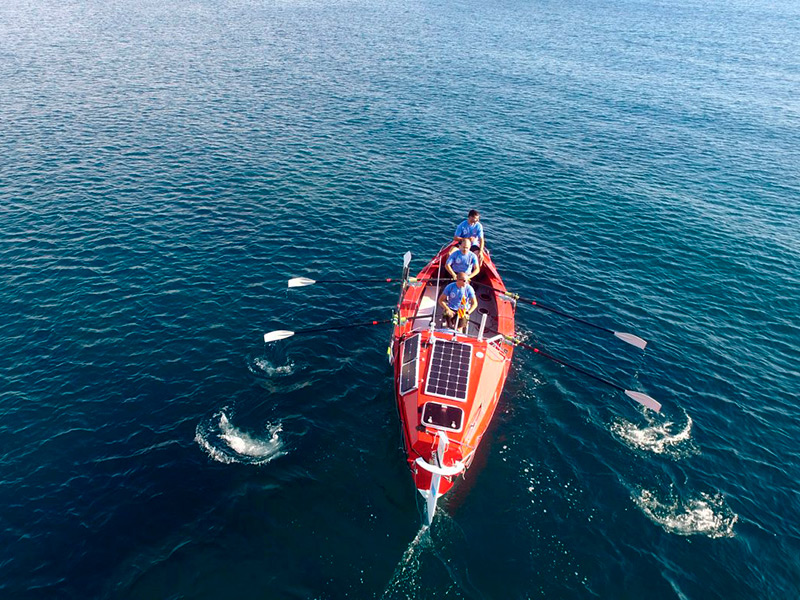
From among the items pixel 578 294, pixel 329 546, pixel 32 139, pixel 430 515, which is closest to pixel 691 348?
pixel 578 294

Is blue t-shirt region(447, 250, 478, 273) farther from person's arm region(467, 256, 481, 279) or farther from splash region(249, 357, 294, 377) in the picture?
splash region(249, 357, 294, 377)

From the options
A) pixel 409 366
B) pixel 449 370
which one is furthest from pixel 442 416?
pixel 409 366

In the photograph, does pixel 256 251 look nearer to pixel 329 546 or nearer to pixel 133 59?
pixel 329 546

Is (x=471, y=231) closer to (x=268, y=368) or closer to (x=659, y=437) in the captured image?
(x=268, y=368)

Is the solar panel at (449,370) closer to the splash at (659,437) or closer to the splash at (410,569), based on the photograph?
the splash at (410,569)

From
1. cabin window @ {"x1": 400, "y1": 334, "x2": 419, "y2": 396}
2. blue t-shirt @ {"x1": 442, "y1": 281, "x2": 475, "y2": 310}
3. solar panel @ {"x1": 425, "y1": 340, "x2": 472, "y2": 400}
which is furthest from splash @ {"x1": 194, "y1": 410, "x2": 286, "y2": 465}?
blue t-shirt @ {"x1": 442, "y1": 281, "x2": 475, "y2": 310}
